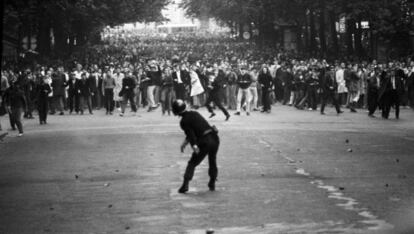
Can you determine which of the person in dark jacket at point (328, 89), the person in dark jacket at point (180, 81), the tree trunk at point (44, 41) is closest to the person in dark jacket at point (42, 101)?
the person in dark jacket at point (180, 81)

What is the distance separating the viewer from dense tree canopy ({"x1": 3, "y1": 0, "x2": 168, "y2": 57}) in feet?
202

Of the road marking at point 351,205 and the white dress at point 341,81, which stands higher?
the white dress at point 341,81

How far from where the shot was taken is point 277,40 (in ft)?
342

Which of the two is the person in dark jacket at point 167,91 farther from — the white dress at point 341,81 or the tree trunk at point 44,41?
the tree trunk at point 44,41

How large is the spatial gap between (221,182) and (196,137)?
4.38 feet

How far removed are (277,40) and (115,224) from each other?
3671 inches

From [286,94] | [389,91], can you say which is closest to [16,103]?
[389,91]

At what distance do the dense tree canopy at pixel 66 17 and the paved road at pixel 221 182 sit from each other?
34.5m

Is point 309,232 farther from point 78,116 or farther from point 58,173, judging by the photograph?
point 78,116

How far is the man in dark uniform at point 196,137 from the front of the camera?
1423cm

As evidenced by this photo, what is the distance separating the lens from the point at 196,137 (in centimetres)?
1437

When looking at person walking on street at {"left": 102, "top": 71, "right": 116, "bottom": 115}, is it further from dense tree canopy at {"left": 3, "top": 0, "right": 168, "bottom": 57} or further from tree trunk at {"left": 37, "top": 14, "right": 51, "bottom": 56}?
tree trunk at {"left": 37, "top": 14, "right": 51, "bottom": 56}

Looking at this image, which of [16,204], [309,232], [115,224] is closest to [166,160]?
[16,204]

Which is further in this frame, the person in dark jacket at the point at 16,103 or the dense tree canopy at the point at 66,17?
the dense tree canopy at the point at 66,17
